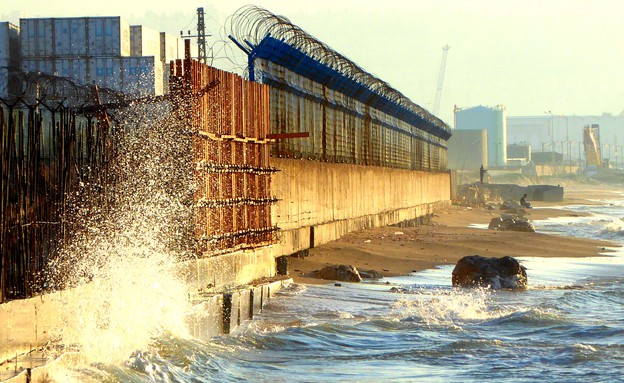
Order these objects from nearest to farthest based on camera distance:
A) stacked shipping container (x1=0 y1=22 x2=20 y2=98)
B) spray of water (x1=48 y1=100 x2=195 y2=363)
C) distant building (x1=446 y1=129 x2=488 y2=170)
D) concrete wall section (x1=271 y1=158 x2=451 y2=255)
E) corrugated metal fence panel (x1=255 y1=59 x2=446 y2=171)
A: spray of water (x1=48 y1=100 x2=195 y2=363)
concrete wall section (x1=271 y1=158 x2=451 y2=255)
corrugated metal fence panel (x1=255 y1=59 x2=446 y2=171)
stacked shipping container (x1=0 y1=22 x2=20 y2=98)
distant building (x1=446 y1=129 x2=488 y2=170)

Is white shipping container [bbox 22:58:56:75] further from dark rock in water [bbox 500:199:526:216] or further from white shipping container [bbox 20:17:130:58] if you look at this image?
dark rock in water [bbox 500:199:526:216]

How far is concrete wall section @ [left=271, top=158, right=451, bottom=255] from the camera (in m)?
18.8

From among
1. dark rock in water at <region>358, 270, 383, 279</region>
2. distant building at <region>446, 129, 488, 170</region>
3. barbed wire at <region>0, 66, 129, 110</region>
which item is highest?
distant building at <region>446, 129, 488, 170</region>

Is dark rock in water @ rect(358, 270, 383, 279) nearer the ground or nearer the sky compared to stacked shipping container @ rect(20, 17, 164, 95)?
nearer the ground

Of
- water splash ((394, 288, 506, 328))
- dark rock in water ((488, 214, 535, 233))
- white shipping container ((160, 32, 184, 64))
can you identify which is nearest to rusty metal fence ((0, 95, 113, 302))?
water splash ((394, 288, 506, 328))

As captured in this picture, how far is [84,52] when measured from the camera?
53562mm

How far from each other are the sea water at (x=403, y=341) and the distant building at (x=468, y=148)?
158 metres

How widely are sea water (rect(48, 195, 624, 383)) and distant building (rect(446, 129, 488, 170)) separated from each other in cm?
15754

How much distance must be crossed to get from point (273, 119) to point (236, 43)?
168 cm

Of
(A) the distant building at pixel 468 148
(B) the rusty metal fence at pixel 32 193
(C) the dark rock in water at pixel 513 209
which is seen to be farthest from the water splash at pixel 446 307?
(A) the distant building at pixel 468 148

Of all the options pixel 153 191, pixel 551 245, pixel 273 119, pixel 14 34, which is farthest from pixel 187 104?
pixel 14 34

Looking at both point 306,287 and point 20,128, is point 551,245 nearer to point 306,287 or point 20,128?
point 306,287

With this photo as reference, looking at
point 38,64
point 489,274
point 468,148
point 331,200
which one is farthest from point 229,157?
point 468,148

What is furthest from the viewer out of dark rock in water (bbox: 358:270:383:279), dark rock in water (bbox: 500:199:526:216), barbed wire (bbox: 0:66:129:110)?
dark rock in water (bbox: 500:199:526:216)
